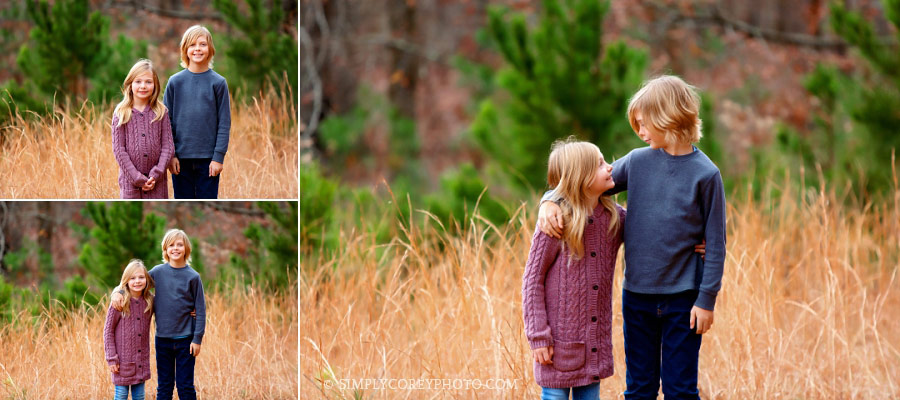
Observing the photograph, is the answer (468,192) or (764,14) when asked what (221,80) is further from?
(764,14)

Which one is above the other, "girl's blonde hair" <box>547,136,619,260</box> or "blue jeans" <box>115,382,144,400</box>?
"girl's blonde hair" <box>547,136,619,260</box>

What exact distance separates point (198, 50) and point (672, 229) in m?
1.82

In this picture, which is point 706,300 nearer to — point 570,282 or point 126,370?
point 570,282

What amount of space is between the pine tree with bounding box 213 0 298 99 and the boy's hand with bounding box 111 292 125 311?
3.16ft

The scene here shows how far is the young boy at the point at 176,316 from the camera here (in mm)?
3104

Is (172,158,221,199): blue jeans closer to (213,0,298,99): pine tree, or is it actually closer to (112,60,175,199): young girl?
(112,60,175,199): young girl

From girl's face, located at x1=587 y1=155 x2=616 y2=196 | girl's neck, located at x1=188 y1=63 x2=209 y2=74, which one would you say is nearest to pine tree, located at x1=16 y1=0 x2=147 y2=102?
girl's neck, located at x1=188 y1=63 x2=209 y2=74

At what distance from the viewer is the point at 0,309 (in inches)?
128

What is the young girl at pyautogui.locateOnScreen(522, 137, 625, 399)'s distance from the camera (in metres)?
2.64

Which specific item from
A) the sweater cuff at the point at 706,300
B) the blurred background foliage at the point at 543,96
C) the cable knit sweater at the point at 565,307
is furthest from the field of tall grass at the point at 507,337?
the sweater cuff at the point at 706,300

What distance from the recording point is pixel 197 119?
10.2ft

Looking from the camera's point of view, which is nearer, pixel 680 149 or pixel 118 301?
pixel 680 149

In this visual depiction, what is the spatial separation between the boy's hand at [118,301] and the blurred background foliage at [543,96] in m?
1.13

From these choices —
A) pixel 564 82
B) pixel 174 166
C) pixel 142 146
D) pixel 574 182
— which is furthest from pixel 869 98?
pixel 142 146
